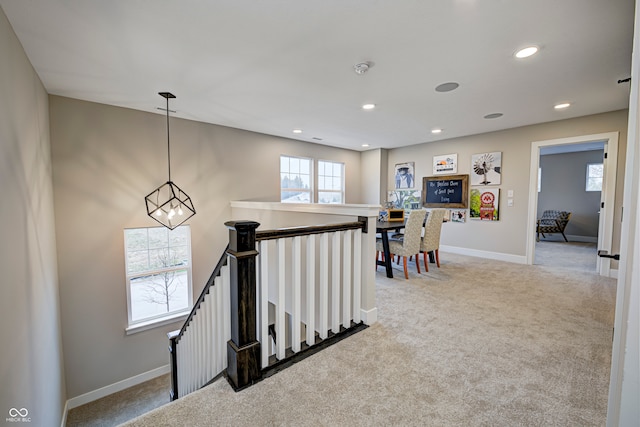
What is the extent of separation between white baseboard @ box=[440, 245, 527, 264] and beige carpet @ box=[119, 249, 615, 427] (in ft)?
5.87

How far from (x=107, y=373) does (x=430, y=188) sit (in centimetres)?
623

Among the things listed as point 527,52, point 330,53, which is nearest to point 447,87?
point 527,52

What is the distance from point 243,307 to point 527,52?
292 cm

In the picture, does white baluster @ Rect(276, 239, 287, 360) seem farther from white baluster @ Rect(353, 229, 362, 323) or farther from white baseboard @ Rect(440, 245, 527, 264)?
white baseboard @ Rect(440, 245, 527, 264)

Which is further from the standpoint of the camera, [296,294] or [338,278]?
[338,278]

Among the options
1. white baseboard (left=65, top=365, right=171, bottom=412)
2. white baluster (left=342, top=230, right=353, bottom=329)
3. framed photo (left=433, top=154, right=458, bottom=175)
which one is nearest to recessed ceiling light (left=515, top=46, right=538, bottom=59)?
white baluster (left=342, top=230, right=353, bottom=329)

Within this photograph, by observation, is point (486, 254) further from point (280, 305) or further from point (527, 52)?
point (280, 305)

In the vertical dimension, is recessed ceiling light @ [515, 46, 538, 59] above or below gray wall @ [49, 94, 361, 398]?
above

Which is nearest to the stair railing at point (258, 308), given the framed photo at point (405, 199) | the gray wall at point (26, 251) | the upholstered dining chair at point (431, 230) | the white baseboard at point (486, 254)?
the gray wall at point (26, 251)

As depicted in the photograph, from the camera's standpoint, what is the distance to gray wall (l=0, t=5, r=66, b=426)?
1.57 m

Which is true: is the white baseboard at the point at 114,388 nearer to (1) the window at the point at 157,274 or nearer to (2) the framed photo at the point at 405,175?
(1) the window at the point at 157,274

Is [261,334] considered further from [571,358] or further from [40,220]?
[40,220]

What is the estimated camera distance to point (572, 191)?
7.42 m

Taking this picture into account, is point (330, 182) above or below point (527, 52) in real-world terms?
below
